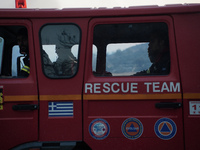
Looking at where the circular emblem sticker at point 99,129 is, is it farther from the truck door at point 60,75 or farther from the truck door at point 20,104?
the truck door at point 20,104

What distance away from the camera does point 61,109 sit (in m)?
2.55

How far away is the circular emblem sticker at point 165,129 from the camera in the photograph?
2504 mm

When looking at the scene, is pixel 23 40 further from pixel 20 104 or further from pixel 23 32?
pixel 20 104

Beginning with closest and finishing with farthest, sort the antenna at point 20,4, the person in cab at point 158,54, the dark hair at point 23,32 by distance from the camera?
the person in cab at point 158,54 < the dark hair at point 23,32 < the antenna at point 20,4

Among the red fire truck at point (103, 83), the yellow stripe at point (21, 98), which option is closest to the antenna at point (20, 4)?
the red fire truck at point (103, 83)

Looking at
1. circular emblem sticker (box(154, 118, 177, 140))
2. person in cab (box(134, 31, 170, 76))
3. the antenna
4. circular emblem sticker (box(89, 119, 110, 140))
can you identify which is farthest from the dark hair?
circular emblem sticker (box(154, 118, 177, 140))

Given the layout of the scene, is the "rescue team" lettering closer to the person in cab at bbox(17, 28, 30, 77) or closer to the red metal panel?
the red metal panel

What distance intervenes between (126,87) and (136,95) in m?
0.16

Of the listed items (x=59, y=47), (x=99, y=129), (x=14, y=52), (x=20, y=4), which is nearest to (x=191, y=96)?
(x=99, y=129)

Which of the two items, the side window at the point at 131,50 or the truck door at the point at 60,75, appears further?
the side window at the point at 131,50

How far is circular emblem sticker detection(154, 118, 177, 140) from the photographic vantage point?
2504 millimetres

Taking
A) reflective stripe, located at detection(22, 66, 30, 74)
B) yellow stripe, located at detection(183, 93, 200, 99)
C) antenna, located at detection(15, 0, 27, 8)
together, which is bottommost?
yellow stripe, located at detection(183, 93, 200, 99)

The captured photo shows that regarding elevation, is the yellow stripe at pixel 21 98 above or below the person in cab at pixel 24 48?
below

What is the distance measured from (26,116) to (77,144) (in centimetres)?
75
